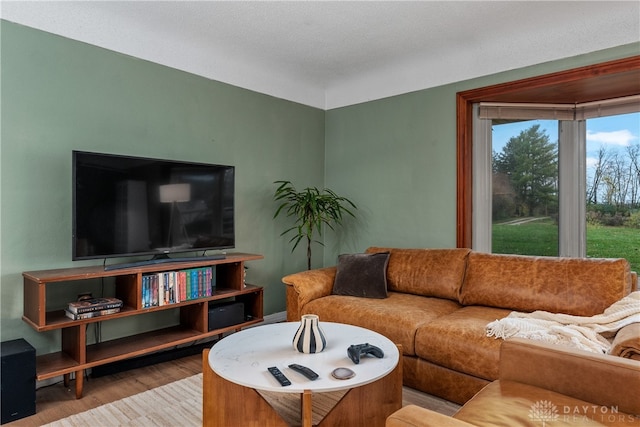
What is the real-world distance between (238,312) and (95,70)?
206 centimetres

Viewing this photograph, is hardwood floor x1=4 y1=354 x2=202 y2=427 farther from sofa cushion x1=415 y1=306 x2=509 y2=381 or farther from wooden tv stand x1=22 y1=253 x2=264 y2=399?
sofa cushion x1=415 y1=306 x2=509 y2=381

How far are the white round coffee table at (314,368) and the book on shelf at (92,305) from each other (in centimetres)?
92

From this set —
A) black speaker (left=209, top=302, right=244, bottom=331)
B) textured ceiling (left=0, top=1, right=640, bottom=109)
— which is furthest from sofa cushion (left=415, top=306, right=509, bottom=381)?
textured ceiling (left=0, top=1, right=640, bottom=109)

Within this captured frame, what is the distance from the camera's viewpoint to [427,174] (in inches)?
146

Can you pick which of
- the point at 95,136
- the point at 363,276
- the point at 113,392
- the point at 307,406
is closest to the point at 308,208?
the point at 363,276

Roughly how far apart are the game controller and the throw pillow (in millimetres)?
1205

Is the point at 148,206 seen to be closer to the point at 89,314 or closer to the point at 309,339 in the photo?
the point at 89,314

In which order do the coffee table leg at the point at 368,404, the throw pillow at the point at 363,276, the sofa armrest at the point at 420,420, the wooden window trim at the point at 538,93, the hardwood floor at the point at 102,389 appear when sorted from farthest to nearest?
the throw pillow at the point at 363,276 < the wooden window trim at the point at 538,93 < the hardwood floor at the point at 102,389 < the coffee table leg at the point at 368,404 < the sofa armrest at the point at 420,420

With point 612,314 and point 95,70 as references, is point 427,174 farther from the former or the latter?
point 95,70

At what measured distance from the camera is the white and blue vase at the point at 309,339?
1899 mm

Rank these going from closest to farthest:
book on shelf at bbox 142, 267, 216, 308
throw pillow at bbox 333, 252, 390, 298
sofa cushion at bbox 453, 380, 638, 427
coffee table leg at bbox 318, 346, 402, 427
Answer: sofa cushion at bbox 453, 380, 638, 427 < coffee table leg at bbox 318, 346, 402, 427 < book on shelf at bbox 142, 267, 216, 308 < throw pillow at bbox 333, 252, 390, 298

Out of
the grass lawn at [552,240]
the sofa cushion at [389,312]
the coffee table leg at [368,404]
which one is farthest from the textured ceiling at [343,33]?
the coffee table leg at [368,404]

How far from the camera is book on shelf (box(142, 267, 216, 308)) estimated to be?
2676 millimetres

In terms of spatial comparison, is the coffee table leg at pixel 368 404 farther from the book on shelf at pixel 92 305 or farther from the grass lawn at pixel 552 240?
the grass lawn at pixel 552 240
